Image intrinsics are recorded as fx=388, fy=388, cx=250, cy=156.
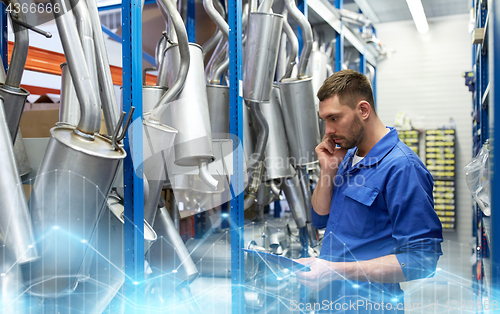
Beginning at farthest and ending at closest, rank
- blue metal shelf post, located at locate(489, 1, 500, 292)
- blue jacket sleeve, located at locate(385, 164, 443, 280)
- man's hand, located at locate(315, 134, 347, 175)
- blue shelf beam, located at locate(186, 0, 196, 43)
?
blue shelf beam, located at locate(186, 0, 196, 43), man's hand, located at locate(315, 134, 347, 175), blue jacket sleeve, located at locate(385, 164, 443, 280), blue metal shelf post, located at locate(489, 1, 500, 292)

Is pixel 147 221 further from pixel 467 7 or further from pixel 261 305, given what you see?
pixel 467 7

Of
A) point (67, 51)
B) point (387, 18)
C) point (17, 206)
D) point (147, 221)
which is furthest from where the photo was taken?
point (387, 18)

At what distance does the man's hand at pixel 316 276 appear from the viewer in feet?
3.64

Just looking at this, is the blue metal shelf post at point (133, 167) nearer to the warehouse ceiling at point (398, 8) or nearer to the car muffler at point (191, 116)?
the car muffler at point (191, 116)

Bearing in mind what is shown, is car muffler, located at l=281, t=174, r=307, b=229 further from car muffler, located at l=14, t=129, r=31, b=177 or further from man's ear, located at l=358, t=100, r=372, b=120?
car muffler, located at l=14, t=129, r=31, b=177

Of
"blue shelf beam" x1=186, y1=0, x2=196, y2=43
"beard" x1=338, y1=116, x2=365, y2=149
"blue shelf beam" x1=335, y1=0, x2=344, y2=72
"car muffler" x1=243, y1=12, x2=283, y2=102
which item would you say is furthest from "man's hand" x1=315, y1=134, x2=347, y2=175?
"blue shelf beam" x1=335, y1=0, x2=344, y2=72

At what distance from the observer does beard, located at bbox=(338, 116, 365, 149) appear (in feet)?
4.11

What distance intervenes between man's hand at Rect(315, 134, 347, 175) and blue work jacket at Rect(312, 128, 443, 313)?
0.08 metres

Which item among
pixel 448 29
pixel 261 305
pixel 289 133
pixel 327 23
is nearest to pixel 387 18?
pixel 448 29

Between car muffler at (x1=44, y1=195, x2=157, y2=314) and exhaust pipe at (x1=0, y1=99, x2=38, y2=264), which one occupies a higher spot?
exhaust pipe at (x1=0, y1=99, x2=38, y2=264)

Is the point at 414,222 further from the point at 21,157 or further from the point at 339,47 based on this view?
the point at 339,47

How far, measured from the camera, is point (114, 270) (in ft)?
3.88

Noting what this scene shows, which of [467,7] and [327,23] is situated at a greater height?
[467,7]

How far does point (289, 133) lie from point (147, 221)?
1.16 meters
